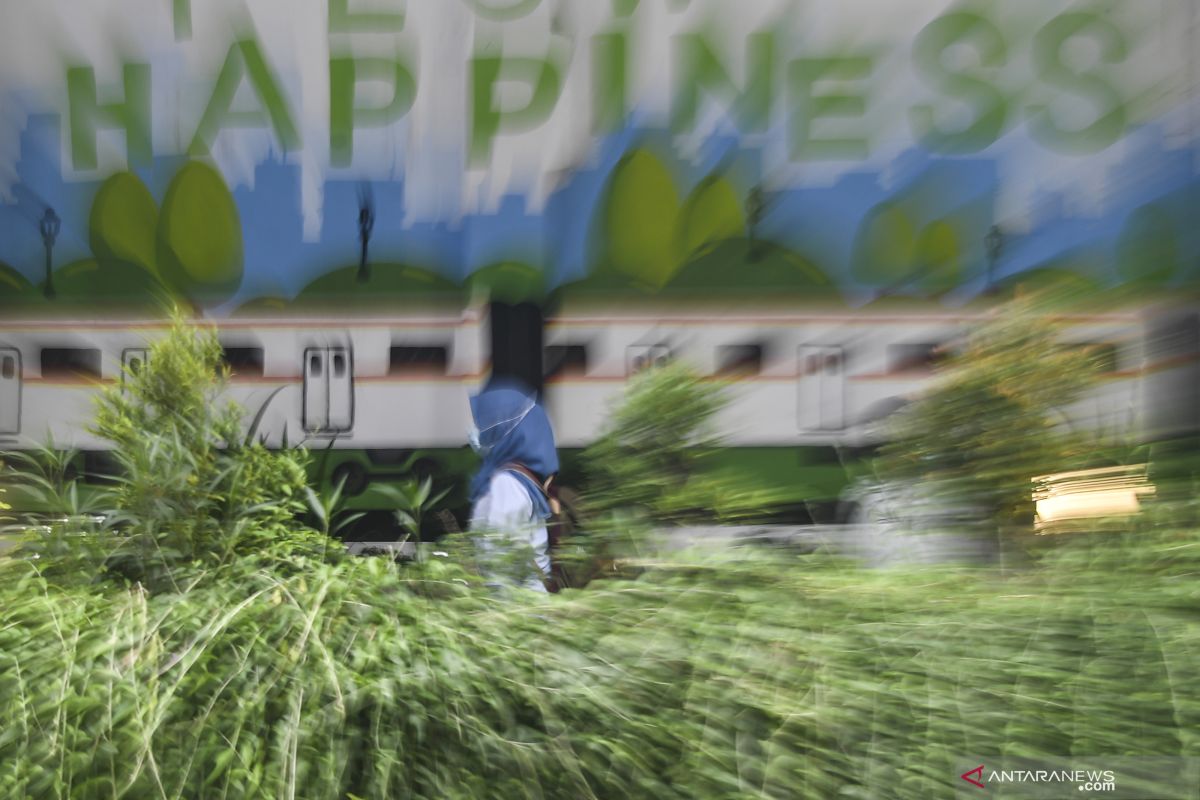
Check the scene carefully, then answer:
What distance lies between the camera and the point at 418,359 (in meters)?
3.64

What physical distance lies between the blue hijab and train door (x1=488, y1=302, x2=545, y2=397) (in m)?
0.06

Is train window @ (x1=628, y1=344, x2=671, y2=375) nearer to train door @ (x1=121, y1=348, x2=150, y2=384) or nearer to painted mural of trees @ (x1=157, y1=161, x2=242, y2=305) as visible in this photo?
painted mural of trees @ (x1=157, y1=161, x2=242, y2=305)

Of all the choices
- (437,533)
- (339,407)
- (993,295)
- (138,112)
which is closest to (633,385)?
(437,533)

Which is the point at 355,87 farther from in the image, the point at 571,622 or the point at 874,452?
the point at 874,452

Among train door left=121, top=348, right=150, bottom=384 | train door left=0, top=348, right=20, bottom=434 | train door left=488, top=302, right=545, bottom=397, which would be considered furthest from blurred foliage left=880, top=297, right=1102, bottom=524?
train door left=0, top=348, right=20, bottom=434

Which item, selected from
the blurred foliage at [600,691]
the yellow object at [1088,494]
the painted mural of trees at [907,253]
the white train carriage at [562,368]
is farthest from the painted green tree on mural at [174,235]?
the yellow object at [1088,494]

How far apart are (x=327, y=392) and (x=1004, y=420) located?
2.70 metres

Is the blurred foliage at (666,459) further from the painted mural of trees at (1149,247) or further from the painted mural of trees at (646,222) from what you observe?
the painted mural of trees at (1149,247)

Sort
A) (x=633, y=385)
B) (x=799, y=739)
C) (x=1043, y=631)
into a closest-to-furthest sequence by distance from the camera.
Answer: (x=799, y=739) → (x=1043, y=631) → (x=633, y=385)

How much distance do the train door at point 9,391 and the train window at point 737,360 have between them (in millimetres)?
2992

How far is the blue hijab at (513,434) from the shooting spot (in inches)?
140

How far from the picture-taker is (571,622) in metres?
2.67

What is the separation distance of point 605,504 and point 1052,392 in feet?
5.75

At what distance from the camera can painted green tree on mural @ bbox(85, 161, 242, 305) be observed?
3.68 metres
